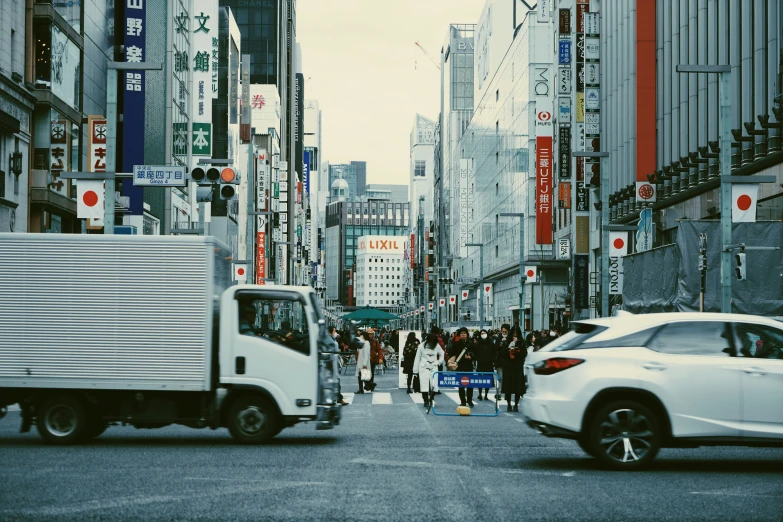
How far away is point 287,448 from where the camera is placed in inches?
570

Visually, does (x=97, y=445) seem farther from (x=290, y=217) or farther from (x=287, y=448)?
(x=290, y=217)

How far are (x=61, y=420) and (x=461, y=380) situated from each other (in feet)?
28.7

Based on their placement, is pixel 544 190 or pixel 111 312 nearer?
pixel 111 312

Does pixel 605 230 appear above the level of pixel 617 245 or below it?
above

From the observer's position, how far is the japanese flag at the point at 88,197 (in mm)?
24000

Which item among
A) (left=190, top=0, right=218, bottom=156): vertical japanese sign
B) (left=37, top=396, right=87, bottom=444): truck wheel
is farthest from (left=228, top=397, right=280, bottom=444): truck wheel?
(left=190, top=0, right=218, bottom=156): vertical japanese sign

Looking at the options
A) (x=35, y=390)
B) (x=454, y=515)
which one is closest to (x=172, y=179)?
(x=35, y=390)

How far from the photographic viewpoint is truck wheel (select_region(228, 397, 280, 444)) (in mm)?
14977

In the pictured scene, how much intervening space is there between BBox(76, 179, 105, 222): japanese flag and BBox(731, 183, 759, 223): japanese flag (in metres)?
13.2

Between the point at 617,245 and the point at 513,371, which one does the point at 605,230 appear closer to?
Result: the point at 617,245

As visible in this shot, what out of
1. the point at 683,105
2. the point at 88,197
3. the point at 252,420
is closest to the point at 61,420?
the point at 252,420

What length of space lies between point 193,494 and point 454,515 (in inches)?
96.8

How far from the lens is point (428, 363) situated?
23.1m

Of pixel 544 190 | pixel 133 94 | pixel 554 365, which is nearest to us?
pixel 554 365
